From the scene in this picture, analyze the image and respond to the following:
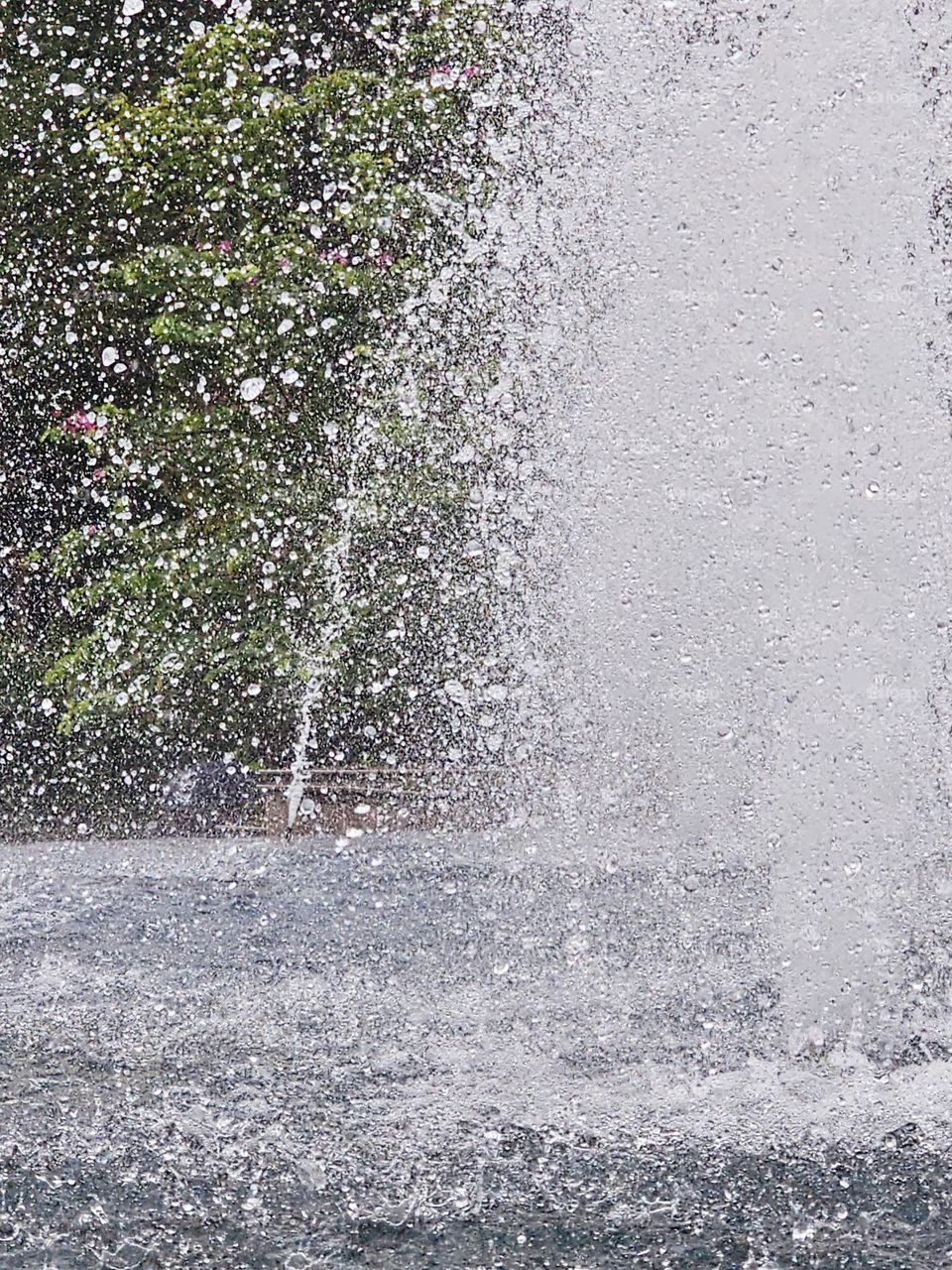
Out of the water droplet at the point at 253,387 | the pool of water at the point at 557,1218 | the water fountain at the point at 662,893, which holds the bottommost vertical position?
the pool of water at the point at 557,1218

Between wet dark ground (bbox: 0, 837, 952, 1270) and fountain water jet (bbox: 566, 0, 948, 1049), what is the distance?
283mm

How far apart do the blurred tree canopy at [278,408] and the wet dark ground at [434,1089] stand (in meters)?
1.90

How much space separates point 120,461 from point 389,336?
1.27 meters

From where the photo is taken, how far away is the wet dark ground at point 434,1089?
2303 mm

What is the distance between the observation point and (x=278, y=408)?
5.97 m

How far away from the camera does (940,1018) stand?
10.1 ft

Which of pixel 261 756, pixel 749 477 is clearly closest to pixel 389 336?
pixel 261 756

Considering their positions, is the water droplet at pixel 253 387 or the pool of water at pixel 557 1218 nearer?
the pool of water at pixel 557 1218

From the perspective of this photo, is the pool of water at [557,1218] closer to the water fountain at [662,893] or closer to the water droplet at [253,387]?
the water fountain at [662,893]

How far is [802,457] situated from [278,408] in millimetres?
3061

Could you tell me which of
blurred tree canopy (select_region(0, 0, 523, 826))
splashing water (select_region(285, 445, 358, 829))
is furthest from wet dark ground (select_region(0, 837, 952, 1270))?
blurred tree canopy (select_region(0, 0, 523, 826))

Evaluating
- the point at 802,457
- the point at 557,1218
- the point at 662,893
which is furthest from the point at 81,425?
the point at 557,1218

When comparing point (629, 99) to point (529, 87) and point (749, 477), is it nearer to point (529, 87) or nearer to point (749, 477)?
point (529, 87)

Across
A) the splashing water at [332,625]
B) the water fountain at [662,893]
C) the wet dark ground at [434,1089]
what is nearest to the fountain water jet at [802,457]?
the water fountain at [662,893]
